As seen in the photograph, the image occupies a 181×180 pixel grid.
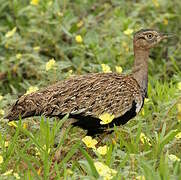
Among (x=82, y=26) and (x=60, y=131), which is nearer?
(x=60, y=131)

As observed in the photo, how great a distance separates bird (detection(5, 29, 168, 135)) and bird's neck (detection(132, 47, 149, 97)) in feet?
0.44

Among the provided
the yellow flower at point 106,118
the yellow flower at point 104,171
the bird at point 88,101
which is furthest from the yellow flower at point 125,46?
the yellow flower at point 104,171

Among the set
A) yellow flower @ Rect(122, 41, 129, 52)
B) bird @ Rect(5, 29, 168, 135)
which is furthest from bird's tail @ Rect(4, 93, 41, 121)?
yellow flower @ Rect(122, 41, 129, 52)

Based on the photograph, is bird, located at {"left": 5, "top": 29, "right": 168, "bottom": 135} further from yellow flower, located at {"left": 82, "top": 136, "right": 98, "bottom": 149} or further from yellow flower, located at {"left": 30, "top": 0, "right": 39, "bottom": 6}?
yellow flower, located at {"left": 30, "top": 0, "right": 39, "bottom": 6}

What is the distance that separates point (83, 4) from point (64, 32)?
1121 millimetres

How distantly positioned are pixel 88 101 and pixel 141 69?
0.75 meters

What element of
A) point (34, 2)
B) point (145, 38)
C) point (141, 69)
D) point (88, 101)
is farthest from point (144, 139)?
point (34, 2)

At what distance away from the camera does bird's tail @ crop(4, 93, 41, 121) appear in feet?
19.3

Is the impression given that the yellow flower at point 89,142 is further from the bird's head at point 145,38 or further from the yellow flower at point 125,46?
the yellow flower at point 125,46

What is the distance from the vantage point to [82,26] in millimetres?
9070

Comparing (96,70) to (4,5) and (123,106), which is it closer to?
(123,106)

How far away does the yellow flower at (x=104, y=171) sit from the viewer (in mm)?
4816

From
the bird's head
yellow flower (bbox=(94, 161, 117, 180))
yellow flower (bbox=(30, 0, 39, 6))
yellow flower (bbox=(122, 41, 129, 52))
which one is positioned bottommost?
yellow flower (bbox=(122, 41, 129, 52))

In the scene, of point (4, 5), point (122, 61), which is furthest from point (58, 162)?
point (4, 5)
